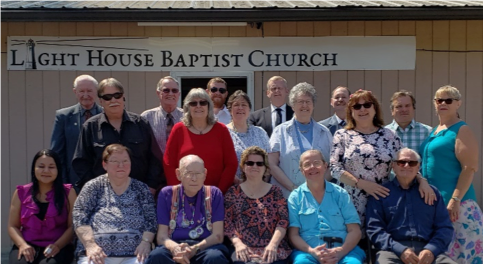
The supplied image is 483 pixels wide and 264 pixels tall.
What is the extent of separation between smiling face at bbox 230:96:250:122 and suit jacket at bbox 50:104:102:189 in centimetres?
141

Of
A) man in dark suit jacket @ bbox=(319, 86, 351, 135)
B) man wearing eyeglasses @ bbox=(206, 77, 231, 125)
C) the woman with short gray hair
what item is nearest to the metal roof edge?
man wearing eyeglasses @ bbox=(206, 77, 231, 125)

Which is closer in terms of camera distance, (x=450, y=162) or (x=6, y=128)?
(x=450, y=162)

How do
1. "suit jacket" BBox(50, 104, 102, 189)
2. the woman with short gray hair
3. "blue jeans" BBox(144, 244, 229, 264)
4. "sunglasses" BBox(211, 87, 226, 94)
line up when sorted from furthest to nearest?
"sunglasses" BBox(211, 87, 226, 94) → "suit jacket" BBox(50, 104, 102, 189) → the woman with short gray hair → "blue jeans" BBox(144, 244, 229, 264)

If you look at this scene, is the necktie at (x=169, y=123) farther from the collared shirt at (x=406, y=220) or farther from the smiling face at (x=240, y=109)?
the collared shirt at (x=406, y=220)

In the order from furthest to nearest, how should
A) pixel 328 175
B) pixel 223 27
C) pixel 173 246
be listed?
pixel 223 27 < pixel 328 175 < pixel 173 246

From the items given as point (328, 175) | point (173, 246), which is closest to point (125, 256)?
point (173, 246)

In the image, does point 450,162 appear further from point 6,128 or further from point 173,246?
point 6,128

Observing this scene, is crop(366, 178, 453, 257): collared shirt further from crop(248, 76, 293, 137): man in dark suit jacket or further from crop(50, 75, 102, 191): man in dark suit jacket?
crop(50, 75, 102, 191): man in dark suit jacket

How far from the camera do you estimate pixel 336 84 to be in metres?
6.89

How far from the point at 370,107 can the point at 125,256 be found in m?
2.30

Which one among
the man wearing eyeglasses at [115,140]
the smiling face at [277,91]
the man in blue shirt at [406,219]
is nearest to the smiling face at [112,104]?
the man wearing eyeglasses at [115,140]

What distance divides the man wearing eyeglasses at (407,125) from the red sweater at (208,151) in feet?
4.99

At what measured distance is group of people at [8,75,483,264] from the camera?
464cm

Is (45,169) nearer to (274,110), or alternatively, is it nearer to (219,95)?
(219,95)
